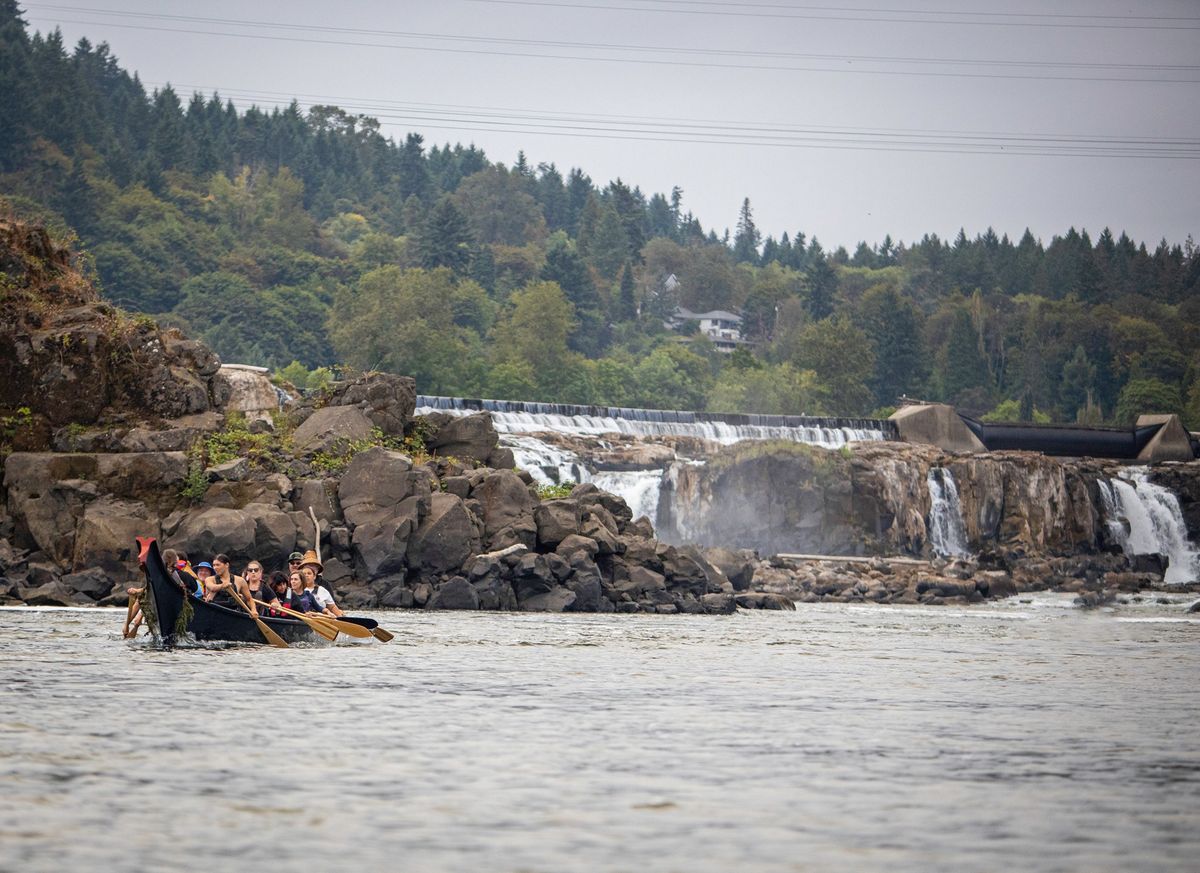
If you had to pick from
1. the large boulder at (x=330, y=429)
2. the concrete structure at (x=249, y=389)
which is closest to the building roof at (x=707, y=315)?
the concrete structure at (x=249, y=389)

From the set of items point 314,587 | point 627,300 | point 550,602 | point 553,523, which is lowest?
point 550,602


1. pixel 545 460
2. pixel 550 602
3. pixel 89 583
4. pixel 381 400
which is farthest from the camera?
pixel 545 460

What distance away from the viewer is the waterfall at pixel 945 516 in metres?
72.2

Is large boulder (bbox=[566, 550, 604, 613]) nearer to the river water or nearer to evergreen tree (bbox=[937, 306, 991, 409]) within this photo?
the river water

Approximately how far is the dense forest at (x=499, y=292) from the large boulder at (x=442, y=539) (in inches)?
2628

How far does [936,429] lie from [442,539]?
52.0 metres

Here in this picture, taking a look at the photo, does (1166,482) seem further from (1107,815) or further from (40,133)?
(40,133)

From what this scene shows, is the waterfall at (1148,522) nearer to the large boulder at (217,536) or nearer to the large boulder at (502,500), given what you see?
the large boulder at (502,500)

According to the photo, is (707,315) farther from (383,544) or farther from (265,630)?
(265,630)

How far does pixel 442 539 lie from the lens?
124 feet

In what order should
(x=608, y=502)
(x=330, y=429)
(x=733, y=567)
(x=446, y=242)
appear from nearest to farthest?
(x=330, y=429) → (x=608, y=502) → (x=733, y=567) → (x=446, y=242)

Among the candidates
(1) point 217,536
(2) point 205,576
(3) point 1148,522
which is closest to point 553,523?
(1) point 217,536

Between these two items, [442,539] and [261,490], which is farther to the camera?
[442,539]

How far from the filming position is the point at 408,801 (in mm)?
12172
